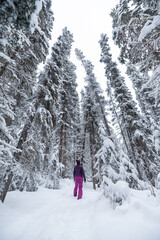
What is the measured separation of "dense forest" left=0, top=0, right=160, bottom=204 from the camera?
3736 mm

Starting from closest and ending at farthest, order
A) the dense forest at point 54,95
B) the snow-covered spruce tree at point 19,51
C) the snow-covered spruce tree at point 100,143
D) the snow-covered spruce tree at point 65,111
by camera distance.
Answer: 1. the snow-covered spruce tree at point 19,51
2. the dense forest at point 54,95
3. the snow-covered spruce tree at point 100,143
4. the snow-covered spruce tree at point 65,111

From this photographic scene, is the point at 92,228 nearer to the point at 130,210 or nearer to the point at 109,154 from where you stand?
the point at 130,210

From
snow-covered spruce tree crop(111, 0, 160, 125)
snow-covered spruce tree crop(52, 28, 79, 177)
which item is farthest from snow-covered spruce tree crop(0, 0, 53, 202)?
snow-covered spruce tree crop(52, 28, 79, 177)

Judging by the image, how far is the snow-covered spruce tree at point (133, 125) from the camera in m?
11.7

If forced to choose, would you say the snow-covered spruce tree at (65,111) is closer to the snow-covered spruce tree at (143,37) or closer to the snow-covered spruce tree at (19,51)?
the snow-covered spruce tree at (19,51)

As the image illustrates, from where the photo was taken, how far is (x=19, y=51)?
6.25 m

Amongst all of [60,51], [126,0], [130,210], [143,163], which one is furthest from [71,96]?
[130,210]

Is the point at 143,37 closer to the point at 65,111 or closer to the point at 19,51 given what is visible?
the point at 19,51

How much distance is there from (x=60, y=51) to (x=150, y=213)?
11.6 metres

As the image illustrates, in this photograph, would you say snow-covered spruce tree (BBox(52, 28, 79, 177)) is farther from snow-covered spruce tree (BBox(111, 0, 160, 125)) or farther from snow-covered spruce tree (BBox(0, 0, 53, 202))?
snow-covered spruce tree (BBox(111, 0, 160, 125))

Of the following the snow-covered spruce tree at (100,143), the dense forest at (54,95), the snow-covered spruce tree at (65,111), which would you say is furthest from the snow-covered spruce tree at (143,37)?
the snow-covered spruce tree at (65,111)

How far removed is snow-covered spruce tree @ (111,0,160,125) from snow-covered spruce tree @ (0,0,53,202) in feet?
11.6

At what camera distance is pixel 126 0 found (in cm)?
560

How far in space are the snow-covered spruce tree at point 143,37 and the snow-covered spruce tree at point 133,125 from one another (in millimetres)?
6952
